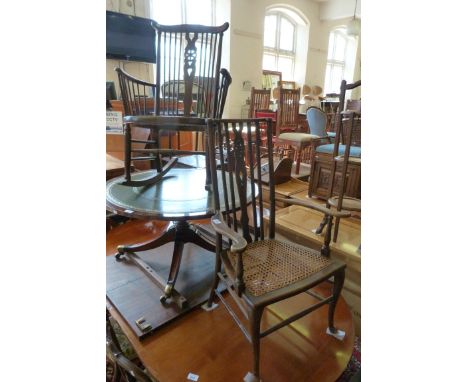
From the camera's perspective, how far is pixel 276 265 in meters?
1.22

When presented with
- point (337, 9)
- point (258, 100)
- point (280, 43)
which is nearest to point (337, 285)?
point (258, 100)

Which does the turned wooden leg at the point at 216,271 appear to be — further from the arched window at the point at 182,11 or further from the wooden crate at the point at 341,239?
the arched window at the point at 182,11

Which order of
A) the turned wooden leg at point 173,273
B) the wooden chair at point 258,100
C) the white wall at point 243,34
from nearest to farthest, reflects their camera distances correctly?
the turned wooden leg at point 173,273 → the wooden chair at point 258,100 → the white wall at point 243,34

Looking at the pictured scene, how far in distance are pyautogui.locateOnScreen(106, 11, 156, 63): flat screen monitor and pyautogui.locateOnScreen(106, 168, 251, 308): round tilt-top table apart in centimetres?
333

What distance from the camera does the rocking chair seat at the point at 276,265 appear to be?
3.59ft

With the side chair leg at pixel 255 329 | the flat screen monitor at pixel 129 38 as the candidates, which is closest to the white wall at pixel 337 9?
the flat screen monitor at pixel 129 38

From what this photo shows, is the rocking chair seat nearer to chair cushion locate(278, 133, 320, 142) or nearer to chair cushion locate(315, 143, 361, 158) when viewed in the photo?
chair cushion locate(315, 143, 361, 158)

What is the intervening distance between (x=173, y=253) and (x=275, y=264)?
67 centimetres

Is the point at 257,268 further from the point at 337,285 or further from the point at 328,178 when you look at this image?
the point at 328,178

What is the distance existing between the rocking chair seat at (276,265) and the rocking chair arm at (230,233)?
0.44 feet

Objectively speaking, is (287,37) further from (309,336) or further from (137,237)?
(309,336)

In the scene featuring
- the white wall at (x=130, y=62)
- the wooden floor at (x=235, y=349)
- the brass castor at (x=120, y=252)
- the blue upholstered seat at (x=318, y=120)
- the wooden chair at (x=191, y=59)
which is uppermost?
the white wall at (x=130, y=62)
